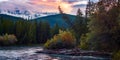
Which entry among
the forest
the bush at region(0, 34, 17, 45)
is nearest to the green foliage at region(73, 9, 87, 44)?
the forest

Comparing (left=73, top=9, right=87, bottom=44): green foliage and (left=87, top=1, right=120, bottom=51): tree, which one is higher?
(left=87, top=1, right=120, bottom=51): tree

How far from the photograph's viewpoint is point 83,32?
350 feet

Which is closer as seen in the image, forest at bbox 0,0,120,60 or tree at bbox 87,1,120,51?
tree at bbox 87,1,120,51

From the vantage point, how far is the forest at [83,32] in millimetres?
69000

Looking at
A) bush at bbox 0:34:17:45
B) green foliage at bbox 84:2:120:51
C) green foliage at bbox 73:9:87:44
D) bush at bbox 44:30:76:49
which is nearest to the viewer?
green foliage at bbox 84:2:120:51

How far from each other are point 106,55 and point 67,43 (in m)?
25.8

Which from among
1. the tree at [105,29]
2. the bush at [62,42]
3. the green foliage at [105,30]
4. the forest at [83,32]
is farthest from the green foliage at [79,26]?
the green foliage at [105,30]

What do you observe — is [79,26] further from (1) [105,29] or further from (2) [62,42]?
(1) [105,29]

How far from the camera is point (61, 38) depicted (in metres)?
95.6

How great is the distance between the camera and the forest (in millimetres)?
69000

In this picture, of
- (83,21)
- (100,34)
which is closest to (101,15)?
(100,34)

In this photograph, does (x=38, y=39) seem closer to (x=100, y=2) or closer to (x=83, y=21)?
(x=83, y=21)

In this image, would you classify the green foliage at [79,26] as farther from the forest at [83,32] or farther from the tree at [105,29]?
the tree at [105,29]

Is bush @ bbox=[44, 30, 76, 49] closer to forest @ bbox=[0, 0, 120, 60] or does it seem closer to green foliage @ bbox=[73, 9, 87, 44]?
forest @ bbox=[0, 0, 120, 60]
